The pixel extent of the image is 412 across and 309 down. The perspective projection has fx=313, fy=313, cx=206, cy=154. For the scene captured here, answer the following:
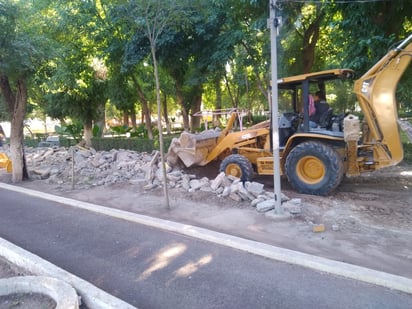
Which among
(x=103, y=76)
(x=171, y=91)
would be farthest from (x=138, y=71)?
(x=171, y=91)

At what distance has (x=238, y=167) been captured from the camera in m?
7.85

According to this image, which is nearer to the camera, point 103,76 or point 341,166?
point 341,166

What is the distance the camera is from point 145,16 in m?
5.98

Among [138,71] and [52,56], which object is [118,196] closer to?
[52,56]

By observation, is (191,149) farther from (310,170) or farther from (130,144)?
(130,144)

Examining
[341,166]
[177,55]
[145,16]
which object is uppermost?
[177,55]

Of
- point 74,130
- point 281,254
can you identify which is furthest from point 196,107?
point 281,254

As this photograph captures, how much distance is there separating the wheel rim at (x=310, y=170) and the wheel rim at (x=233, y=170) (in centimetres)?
149

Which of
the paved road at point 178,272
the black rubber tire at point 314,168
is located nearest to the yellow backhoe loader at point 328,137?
the black rubber tire at point 314,168

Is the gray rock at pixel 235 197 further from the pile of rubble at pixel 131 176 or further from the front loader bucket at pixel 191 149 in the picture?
the front loader bucket at pixel 191 149

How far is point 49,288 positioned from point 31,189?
6397mm

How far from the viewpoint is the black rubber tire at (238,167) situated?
25.5ft

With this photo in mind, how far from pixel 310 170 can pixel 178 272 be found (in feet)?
14.1

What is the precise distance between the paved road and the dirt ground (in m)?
0.63
